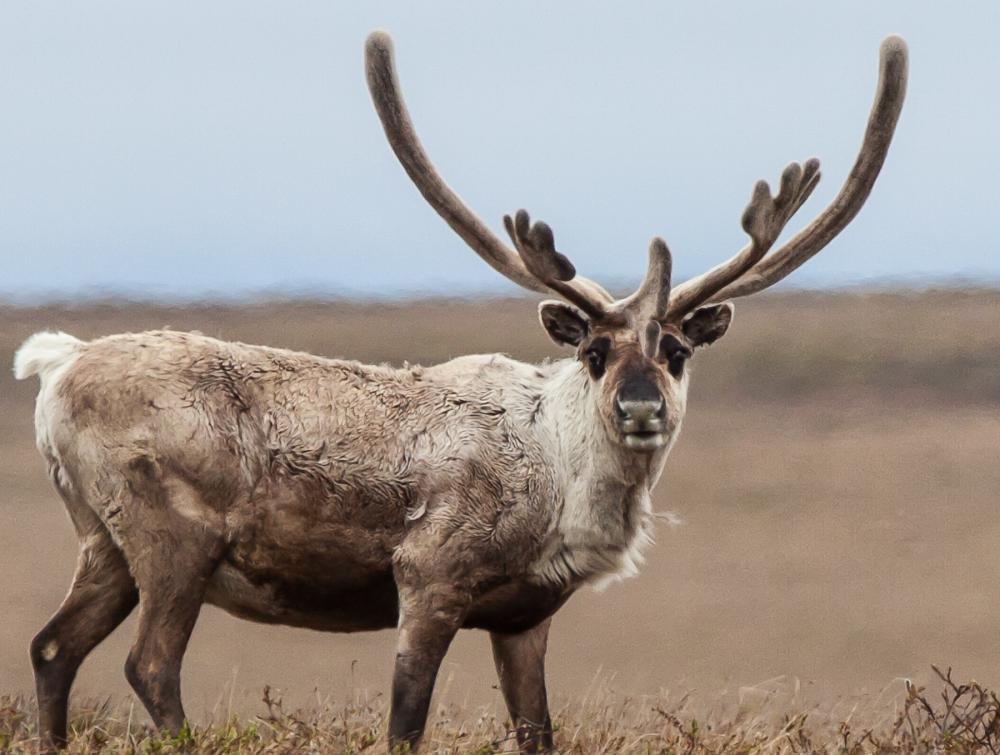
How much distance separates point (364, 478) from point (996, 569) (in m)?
10.7

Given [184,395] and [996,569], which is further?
[996,569]

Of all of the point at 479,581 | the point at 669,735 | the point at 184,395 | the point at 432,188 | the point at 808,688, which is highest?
the point at 432,188

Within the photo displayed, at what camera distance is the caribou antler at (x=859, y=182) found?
9039mm

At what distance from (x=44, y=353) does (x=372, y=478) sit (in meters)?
1.51

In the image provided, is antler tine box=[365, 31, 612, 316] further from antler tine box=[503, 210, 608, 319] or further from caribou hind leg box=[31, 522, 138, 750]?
caribou hind leg box=[31, 522, 138, 750]

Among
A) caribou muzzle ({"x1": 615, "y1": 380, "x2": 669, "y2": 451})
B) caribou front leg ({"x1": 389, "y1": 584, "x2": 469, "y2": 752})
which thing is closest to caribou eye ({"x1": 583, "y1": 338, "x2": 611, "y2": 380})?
caribou muzzle ({"x1": 615, "y1": 380, "x2": 669, "y2": 451})

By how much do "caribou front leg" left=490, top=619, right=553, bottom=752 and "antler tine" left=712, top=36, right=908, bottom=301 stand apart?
180 centimetres

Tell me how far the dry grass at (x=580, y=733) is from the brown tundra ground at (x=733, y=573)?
0.08 feet

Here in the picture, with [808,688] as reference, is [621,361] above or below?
above

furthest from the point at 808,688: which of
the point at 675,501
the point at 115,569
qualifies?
the point at 115,569

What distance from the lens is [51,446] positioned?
8398 millimetres

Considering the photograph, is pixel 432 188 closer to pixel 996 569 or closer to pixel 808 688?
pixel 808 688

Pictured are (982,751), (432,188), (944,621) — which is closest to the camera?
(982,751)

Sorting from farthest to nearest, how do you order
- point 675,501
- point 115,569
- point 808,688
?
point 675,501 → point 808,688 → point 115,569
